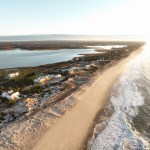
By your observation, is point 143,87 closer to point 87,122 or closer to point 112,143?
point 87,122

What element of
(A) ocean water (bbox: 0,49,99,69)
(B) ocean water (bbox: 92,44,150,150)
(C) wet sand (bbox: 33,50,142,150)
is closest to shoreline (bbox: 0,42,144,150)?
(C) wet sand (bbox: 33,50,142,150)

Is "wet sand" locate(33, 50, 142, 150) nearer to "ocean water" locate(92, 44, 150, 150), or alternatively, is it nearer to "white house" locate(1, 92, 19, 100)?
"ocean water" locate(92, 44, 150, 150)

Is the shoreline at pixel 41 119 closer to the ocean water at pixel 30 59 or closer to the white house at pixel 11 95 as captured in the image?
the white house at pixel 11 95

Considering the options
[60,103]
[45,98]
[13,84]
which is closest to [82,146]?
[60,103]

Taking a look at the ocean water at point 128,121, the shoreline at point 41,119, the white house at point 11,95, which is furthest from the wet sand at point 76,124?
the white house at point 11,95

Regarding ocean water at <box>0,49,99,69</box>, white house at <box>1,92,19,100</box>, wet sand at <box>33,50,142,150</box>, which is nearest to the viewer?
wet sand at <box>33,50,142,150</box>

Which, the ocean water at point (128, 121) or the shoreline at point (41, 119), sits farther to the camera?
the shoreline at point (41, 119)

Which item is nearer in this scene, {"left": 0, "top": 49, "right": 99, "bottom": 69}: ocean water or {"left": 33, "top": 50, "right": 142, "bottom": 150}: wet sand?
{"left": 33, "top": 50, "right": 142, "bottom": 150}: wet sand
